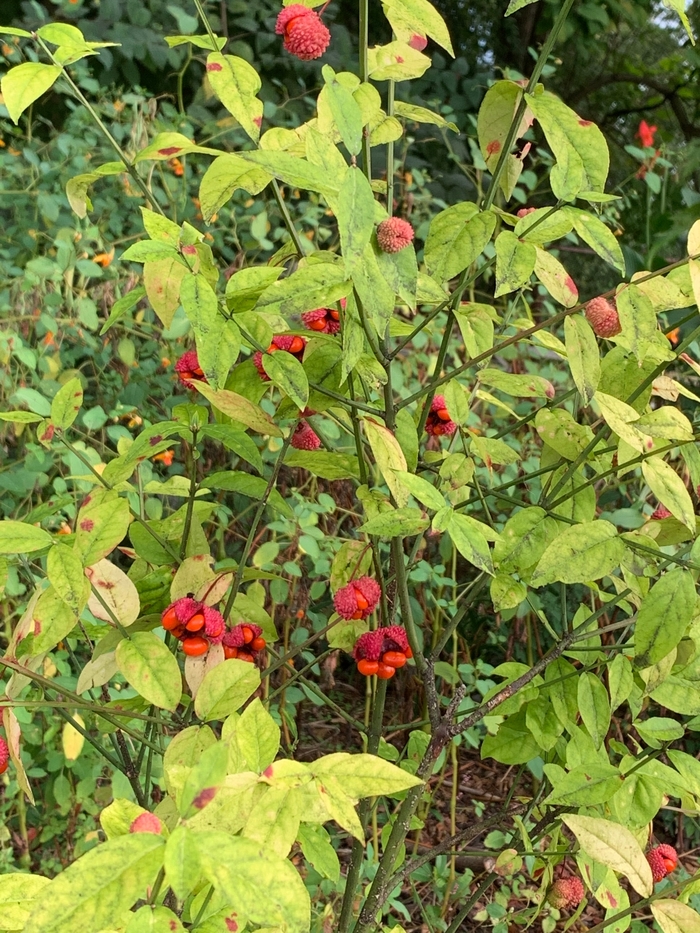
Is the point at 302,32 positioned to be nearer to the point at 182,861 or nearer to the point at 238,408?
the point at 238,408

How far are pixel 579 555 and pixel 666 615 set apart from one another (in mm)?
78

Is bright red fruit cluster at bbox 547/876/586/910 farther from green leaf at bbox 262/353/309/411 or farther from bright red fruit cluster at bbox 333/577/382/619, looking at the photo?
green leaf at bbox 262/353/309/411

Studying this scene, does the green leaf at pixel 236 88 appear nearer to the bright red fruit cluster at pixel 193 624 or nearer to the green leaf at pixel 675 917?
the bright red fruit cluster at pixel 193 624

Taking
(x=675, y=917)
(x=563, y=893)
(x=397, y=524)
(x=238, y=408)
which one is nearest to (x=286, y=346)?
(x=238, y=408)

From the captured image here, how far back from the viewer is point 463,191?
2.72m

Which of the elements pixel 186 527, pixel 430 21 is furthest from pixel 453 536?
pixel 430 21

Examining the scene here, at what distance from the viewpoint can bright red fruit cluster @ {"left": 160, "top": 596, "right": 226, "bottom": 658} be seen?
0.73 meters

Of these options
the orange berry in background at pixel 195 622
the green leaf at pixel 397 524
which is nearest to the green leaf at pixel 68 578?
the orange berry in background at pixel 195 622

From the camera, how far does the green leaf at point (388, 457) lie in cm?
68

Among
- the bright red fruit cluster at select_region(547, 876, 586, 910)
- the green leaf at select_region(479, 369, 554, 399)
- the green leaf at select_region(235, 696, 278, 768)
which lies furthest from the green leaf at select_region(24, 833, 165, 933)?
the bright red fruit cluster at select_region(547, 876, 586, 910)

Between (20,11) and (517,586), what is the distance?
2993mm

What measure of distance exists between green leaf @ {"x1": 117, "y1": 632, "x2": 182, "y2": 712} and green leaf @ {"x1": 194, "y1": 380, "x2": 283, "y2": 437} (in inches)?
7.5

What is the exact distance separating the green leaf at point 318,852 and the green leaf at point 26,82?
0.57 meters

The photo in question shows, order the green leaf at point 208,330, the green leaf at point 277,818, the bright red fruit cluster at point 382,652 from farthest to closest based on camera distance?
the bright red fruit cluster at point 382,652
the green leaf at point 208,330
the green leaf at point 277,818
